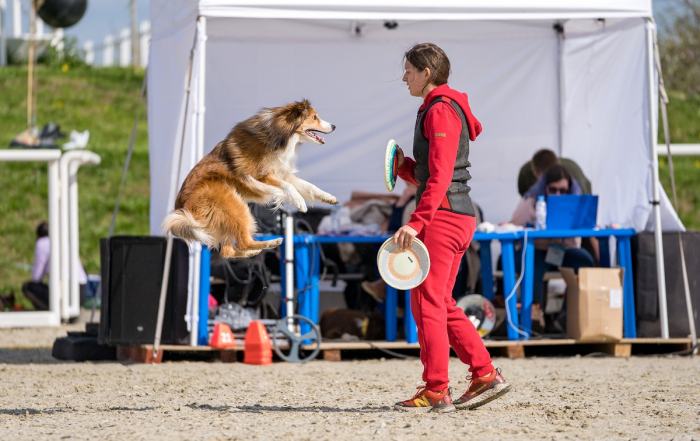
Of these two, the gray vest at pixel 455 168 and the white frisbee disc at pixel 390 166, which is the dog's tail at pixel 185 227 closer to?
the white frisbee disc at pixel 390 166

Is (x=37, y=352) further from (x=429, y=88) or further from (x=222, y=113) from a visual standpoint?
(x=429, y=88)

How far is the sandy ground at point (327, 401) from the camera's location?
3.78 m

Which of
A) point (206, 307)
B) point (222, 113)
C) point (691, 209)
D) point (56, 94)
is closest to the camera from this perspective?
point (206, 307)

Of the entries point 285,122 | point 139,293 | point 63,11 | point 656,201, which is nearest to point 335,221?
point 139,293

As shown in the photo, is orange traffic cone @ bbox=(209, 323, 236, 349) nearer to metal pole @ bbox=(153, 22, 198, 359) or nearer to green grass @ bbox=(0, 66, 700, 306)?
metal pole @ bbox=(153, 22, 198, 359)

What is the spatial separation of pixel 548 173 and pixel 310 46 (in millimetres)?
2506

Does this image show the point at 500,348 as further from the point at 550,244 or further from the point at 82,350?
the point at 82,350

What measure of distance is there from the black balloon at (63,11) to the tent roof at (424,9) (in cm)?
1093

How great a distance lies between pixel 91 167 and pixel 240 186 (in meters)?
11.6

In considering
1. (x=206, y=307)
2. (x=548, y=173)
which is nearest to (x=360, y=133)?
(x=548, y=173)

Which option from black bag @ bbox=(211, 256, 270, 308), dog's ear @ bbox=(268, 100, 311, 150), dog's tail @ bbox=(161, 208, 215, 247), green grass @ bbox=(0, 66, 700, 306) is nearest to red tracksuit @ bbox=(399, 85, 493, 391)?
dog's ear @ bbox=(268, 100, 311, 150)

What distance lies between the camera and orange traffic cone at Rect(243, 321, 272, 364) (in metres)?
6.43

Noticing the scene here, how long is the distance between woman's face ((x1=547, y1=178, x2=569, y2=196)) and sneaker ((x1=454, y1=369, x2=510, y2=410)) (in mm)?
3192

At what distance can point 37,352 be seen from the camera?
7336 millimetres
